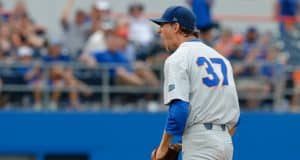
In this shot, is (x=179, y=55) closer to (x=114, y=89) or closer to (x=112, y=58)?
(x=114, y=89)

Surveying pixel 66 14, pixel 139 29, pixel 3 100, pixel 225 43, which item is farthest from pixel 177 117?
pixel 66 14

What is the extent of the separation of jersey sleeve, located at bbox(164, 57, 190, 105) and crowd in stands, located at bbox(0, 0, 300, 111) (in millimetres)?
4316

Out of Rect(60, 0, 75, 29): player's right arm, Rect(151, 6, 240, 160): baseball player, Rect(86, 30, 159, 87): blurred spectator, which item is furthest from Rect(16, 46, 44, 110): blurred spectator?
Rect(151, 6, 240, 160): baseball player

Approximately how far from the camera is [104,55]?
512 inches

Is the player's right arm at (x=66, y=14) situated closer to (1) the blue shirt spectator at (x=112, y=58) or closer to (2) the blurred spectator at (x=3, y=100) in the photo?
(1) the blue shirt spectator at (x=112, y=58)

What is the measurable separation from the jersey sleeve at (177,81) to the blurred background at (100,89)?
4.50 meters

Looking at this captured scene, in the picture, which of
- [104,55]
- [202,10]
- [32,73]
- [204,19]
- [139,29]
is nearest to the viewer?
[204,19]

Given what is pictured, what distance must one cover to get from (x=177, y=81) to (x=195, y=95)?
7.2 inches

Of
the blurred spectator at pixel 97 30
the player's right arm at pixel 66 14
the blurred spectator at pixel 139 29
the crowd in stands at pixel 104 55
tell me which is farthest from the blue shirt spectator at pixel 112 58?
the player's right arm at pixel 66 14

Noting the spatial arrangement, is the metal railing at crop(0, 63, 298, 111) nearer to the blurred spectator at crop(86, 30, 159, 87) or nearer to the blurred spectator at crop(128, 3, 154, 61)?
the blurred spectator at crop(86, 30, 159, 87)

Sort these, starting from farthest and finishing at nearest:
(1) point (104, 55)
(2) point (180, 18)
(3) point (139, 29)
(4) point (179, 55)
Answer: (3) point (139, 29)
(1) point (104, 55)
(2) point (180, 18)
(4) point (179, 55)

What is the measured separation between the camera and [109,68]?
12633mm

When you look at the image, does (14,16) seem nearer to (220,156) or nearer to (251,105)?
(251,105)

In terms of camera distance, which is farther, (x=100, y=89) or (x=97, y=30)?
(x=97, y=30)
